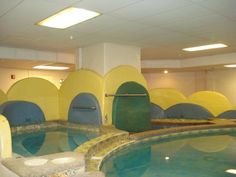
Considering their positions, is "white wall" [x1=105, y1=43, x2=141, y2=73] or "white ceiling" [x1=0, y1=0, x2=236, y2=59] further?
"white wall" [x1=105, y1=43, x2=141, y2=73]

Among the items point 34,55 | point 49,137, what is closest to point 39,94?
point 34,55

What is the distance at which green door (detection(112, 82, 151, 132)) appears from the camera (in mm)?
6350

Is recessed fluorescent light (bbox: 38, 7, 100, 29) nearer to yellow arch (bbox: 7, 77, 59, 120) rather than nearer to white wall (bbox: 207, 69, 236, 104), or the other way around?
yellow arch (bbox: 7, 77, 59, 120)

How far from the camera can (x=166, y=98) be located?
9211 millimetres

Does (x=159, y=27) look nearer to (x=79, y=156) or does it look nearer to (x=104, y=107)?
(x=104, y=107)

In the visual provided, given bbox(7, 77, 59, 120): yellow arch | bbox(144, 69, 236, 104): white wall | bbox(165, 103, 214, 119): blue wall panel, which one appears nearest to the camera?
bbox(7, 77, 59, 120): yellow arch

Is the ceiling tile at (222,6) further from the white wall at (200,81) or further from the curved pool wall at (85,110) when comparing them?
the white wall at (200,81)

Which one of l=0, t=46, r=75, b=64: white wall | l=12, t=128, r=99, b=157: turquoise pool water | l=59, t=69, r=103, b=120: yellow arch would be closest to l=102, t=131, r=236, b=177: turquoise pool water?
l=12, t=128, r=99, b=157: turquoise pool water

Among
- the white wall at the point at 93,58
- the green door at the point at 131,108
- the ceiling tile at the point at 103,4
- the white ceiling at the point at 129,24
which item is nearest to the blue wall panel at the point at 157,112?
the green door at the point at 131,108

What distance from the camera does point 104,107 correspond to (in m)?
6.18

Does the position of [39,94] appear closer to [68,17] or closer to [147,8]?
[68,17]

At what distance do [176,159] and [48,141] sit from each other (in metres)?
2.85

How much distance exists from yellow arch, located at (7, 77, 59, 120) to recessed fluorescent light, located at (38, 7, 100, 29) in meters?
3.01

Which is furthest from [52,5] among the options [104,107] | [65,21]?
[104,107]
